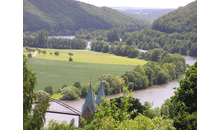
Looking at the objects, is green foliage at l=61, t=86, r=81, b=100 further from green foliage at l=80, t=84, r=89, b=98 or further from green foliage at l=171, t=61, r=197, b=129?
green foliage at l=171, t=61, r=197, b=129

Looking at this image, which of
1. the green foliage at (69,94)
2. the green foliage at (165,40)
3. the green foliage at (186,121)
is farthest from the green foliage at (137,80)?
the green foliage at (165,40)

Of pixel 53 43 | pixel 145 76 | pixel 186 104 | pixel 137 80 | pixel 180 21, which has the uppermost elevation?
pixel 180 21

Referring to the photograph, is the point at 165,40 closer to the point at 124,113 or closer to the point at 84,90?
the point at 84,90

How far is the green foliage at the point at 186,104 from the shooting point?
13029mm

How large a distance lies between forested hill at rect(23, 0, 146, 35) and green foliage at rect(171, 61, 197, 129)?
419ft

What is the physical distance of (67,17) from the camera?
163 metres

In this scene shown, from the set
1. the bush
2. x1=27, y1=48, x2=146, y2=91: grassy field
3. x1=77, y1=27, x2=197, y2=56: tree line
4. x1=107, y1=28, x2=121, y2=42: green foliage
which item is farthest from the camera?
x1=107, y1=28, x2=121, y2=42: green foliage

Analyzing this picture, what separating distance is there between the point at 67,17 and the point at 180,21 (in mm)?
73821

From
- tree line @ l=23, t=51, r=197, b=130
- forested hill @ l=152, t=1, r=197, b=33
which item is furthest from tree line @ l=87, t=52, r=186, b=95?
forested hill @ l=152, t=1, r=197, b=33

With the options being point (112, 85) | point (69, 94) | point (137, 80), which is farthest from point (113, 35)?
point (69, 94)

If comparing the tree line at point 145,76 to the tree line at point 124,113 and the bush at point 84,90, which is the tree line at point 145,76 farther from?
the tree line at point 124,113

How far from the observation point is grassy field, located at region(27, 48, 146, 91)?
57372mm
